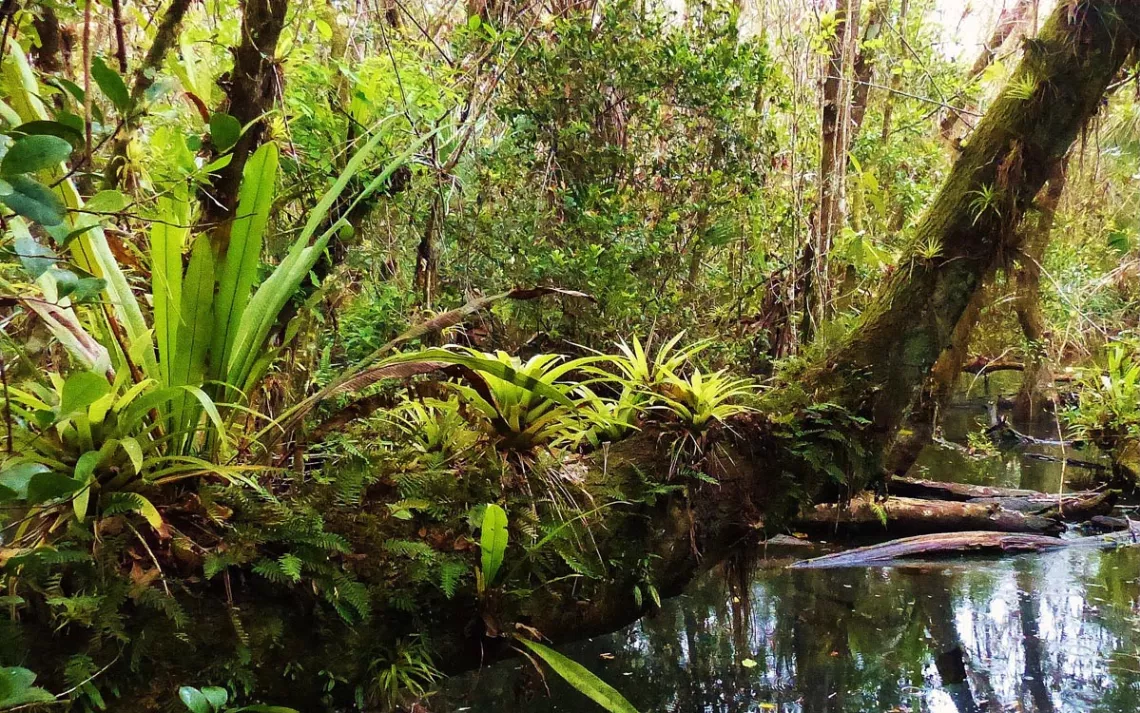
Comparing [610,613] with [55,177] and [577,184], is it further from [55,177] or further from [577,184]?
[577,184]

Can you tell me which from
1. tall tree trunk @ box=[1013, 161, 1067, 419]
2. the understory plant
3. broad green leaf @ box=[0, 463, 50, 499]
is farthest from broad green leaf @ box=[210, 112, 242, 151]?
the understory plant

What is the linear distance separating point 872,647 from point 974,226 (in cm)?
162

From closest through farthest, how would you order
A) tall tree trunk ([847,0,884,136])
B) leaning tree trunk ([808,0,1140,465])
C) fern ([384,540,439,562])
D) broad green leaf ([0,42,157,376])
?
broad green leaf ([0,42,157,376]) < fern ([384,540,439,562]) < leaning tree trunk ([808,0,1140,465]) < tall tree trunk ([847,0,884,136])

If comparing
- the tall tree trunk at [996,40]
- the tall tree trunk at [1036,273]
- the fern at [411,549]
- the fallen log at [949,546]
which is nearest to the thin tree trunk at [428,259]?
the fern at [411,549]

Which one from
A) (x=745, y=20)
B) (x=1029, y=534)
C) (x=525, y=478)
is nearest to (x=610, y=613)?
(x=525, y=478)

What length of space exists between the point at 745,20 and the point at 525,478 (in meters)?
2.60

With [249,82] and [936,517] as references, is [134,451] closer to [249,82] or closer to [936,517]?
[249,82]

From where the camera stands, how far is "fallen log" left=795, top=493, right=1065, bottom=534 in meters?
3.59

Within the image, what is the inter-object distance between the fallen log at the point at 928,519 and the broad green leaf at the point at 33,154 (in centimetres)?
354

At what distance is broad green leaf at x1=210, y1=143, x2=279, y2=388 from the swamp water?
36.9 inches

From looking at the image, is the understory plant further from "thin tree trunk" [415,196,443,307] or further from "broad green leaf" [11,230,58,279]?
"broad green leaf" [11,230,58,279]

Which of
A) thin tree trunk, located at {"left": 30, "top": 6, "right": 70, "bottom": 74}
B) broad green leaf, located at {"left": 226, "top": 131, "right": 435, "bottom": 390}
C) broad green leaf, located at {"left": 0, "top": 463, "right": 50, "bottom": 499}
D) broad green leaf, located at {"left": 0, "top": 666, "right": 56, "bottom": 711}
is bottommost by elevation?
broad green leaf, located at {"left": 0, "top": 666, "right": 56, "bottom": 711}

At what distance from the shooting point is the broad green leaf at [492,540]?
4.10 ft

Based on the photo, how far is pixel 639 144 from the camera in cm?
267
